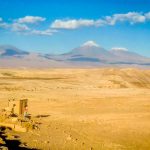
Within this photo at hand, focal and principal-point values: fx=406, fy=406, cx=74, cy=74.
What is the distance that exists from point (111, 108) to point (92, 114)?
473cm

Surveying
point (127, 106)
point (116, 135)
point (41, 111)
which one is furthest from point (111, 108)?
point (116, 135)

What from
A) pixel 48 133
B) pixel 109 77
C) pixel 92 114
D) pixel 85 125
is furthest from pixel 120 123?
pixel 109 77

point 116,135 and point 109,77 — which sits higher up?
point 109,77

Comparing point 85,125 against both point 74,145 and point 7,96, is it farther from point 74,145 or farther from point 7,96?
point 7,96

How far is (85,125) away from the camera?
95.0 ft

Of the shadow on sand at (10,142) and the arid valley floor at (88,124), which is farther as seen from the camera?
the arid valley floor at (88,124)

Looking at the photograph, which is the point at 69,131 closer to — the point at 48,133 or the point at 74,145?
the point at 48,133

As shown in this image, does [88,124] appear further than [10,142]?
Yes

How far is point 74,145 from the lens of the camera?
21922 mm

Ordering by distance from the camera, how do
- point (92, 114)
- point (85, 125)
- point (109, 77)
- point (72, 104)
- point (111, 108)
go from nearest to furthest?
point (85, 125) → point (92, 114) → point (111, 108) → point (72, 104) → point (109, 77)

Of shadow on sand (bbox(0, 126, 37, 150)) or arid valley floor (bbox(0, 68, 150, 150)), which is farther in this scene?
arid valley floor (bbox(0, 68, 150, 150))

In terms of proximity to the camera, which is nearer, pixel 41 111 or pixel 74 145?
pixel 74 145

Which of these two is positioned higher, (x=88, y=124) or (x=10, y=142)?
(x=88, y=124)

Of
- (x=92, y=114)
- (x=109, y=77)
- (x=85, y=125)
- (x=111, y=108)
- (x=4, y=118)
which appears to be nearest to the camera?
(x=4, y=118)
